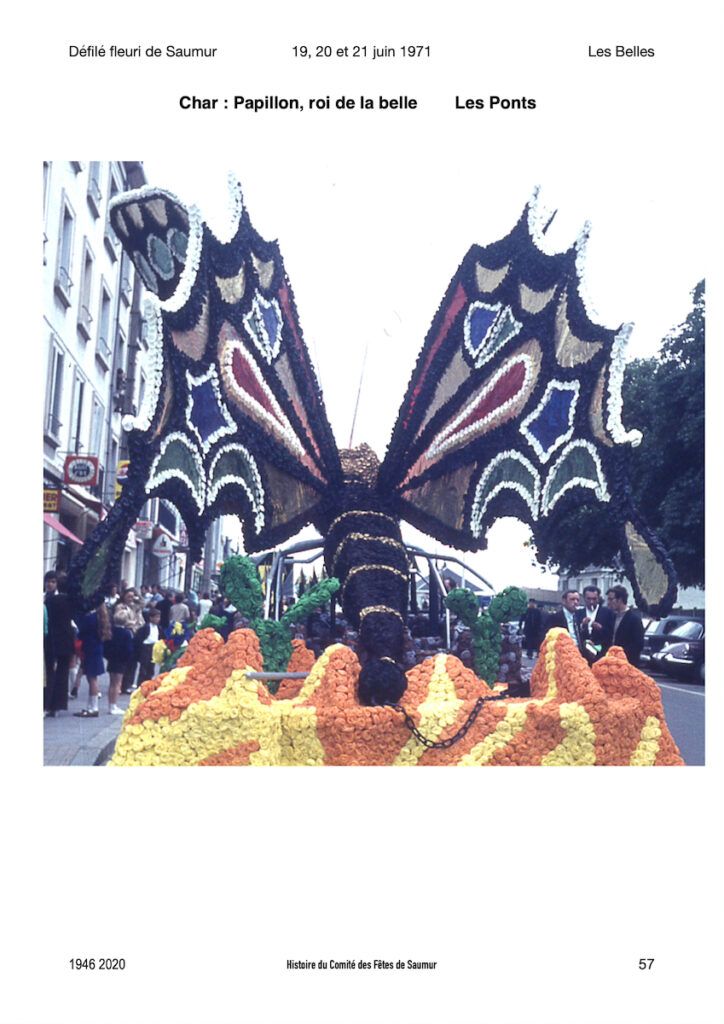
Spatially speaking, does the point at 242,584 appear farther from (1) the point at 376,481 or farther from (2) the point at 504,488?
(2) the point at 504,488

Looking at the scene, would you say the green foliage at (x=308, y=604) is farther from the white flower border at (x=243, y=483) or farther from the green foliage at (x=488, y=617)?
the white flower border at (x=243, y=483)

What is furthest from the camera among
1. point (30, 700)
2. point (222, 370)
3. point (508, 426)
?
point (508, 426)

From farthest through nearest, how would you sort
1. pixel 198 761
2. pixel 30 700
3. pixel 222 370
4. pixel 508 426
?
pixel 508 426 → pixel 222 370 → pixel 198 761 → pixel 30 700

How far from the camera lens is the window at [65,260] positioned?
4.51 metres

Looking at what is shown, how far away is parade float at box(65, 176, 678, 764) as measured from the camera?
3105 millimetres

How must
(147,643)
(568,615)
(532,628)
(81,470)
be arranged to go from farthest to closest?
1. (147,643)
2. (81,470)
3. (568,615)
4. (532,628)

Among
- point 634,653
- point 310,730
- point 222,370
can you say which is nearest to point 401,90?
point 222,370

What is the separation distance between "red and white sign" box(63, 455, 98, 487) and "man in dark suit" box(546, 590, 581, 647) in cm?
216

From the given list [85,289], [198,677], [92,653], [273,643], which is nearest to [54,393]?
[85,289]

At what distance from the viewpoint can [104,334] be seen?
5.75 m

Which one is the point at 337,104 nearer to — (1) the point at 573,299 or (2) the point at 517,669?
(1) the point at 573,299

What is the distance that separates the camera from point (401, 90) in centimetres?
312

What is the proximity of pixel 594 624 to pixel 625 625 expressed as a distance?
0.19 m
